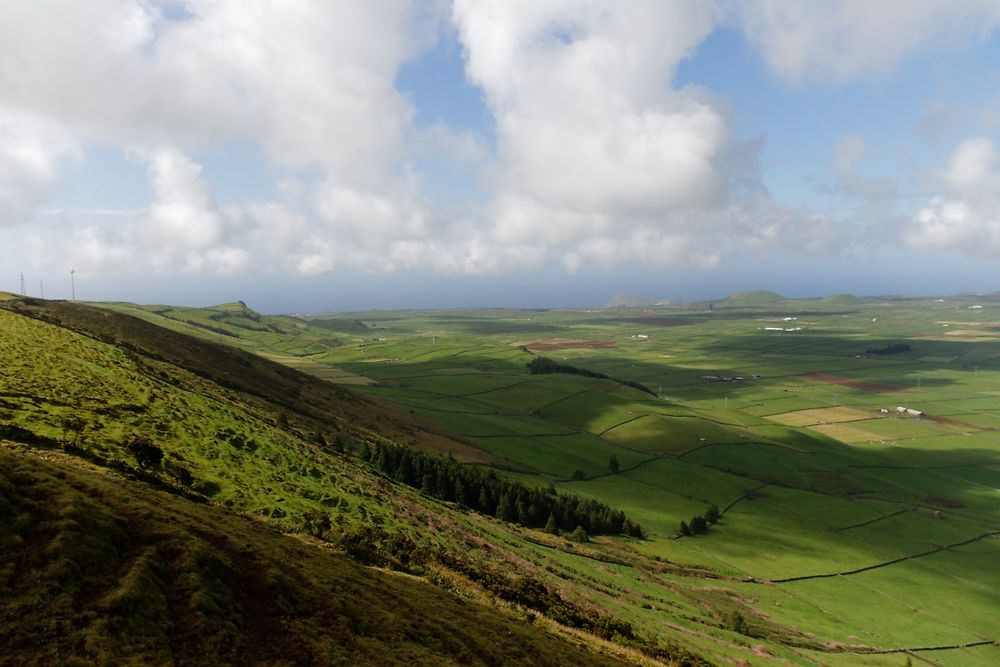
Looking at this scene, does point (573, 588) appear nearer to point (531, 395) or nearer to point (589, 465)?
point (589, 465)

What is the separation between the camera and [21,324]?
184ft

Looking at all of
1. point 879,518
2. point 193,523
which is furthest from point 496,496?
point 879,518

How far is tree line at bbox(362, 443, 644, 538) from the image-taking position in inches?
2817

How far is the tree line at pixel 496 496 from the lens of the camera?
7156cm

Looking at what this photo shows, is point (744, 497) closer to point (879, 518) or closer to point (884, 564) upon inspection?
point (879, 518)

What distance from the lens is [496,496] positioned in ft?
248

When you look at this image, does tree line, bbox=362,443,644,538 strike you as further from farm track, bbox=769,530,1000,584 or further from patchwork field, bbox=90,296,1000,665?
farm track, bbox=769,530,1000,584

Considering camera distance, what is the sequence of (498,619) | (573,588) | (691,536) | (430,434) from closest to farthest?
(498,619), (573,588), (691,536), (430,434)

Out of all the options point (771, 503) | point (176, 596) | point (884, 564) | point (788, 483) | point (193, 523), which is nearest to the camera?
point (176, 596)

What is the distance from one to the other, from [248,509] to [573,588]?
92.5 feet

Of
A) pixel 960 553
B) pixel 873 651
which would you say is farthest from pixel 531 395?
pixel 873 651

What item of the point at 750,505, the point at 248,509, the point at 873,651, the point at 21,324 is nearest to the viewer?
the point at 248,509

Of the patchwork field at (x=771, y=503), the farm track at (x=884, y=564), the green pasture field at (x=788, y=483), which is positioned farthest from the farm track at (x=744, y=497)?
the farm track at (x=884, y=564)

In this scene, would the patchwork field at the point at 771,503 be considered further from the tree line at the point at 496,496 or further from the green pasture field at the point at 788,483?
the tree line at the point at 496,496
